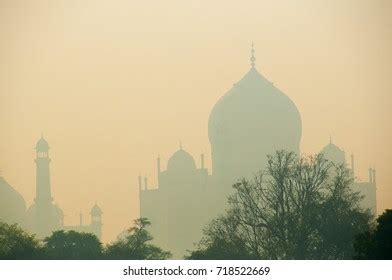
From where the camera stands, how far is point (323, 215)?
40.1 metres

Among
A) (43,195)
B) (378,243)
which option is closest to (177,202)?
(43,195)

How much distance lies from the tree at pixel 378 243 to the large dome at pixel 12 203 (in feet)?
135

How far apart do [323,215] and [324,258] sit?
1.74 metres

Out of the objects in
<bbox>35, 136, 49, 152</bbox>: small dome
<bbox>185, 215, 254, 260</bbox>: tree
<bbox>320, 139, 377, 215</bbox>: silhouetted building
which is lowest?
<bbox>185, 215, 254, 260</bbox>: tree

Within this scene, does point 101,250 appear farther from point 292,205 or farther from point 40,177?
point 40,177

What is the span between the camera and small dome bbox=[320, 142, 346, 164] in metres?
69.8

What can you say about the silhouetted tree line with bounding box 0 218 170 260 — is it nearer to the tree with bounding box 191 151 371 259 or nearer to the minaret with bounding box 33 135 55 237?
the tree with bounding box 191 151 371 259

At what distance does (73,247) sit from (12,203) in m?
31.7

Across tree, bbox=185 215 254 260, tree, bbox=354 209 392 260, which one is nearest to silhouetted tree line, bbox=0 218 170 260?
tree, bbox=185 215 254 260

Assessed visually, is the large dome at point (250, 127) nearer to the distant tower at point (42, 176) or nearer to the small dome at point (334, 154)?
the small dome at point (334, 154)

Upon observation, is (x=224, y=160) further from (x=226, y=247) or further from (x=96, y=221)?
(x=226, y=247)

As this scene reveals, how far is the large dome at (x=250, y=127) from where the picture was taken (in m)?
71.6

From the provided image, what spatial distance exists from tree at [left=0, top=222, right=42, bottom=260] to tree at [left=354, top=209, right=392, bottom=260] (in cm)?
1076
